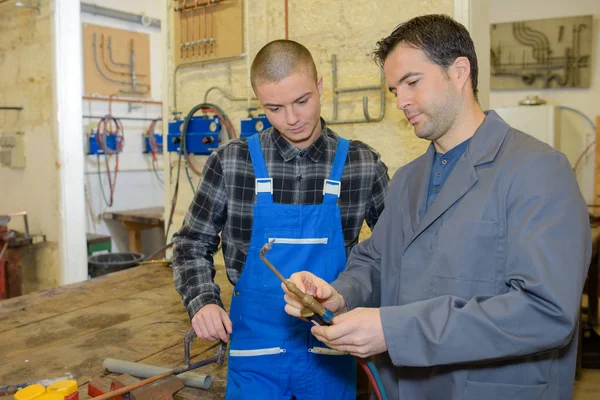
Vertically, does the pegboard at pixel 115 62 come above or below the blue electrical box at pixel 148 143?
above

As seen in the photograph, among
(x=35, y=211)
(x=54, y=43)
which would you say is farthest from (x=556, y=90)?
(x=35, y=211)

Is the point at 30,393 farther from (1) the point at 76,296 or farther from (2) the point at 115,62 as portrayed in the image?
(2) the point at 115,62

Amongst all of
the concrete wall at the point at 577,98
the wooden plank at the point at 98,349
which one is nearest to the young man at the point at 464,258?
the wooden plank at the point at 98,349

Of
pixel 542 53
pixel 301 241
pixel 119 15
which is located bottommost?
pixel 301 241

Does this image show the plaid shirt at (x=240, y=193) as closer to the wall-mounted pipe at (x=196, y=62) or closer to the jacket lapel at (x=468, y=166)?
the jacket lapel at (x=468, y=166)

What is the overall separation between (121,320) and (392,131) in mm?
1420

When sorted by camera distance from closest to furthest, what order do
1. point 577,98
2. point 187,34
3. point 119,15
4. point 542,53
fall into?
point 187,34, point 577,98, point 542,53, point 119,15

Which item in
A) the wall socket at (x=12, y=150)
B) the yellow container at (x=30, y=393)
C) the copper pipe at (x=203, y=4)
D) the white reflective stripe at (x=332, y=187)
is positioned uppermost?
the copper pipe at (x=203, y=4)

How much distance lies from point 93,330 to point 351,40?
5.56 feet

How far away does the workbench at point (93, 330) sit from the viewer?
1581 millimetres

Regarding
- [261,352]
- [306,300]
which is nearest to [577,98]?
[261,352]

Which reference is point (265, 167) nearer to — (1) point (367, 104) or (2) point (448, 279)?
(2) point (448, 279)

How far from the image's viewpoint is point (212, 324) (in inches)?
54.0

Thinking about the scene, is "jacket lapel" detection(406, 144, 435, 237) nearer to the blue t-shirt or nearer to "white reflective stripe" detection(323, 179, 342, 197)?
the blue t-shirt
